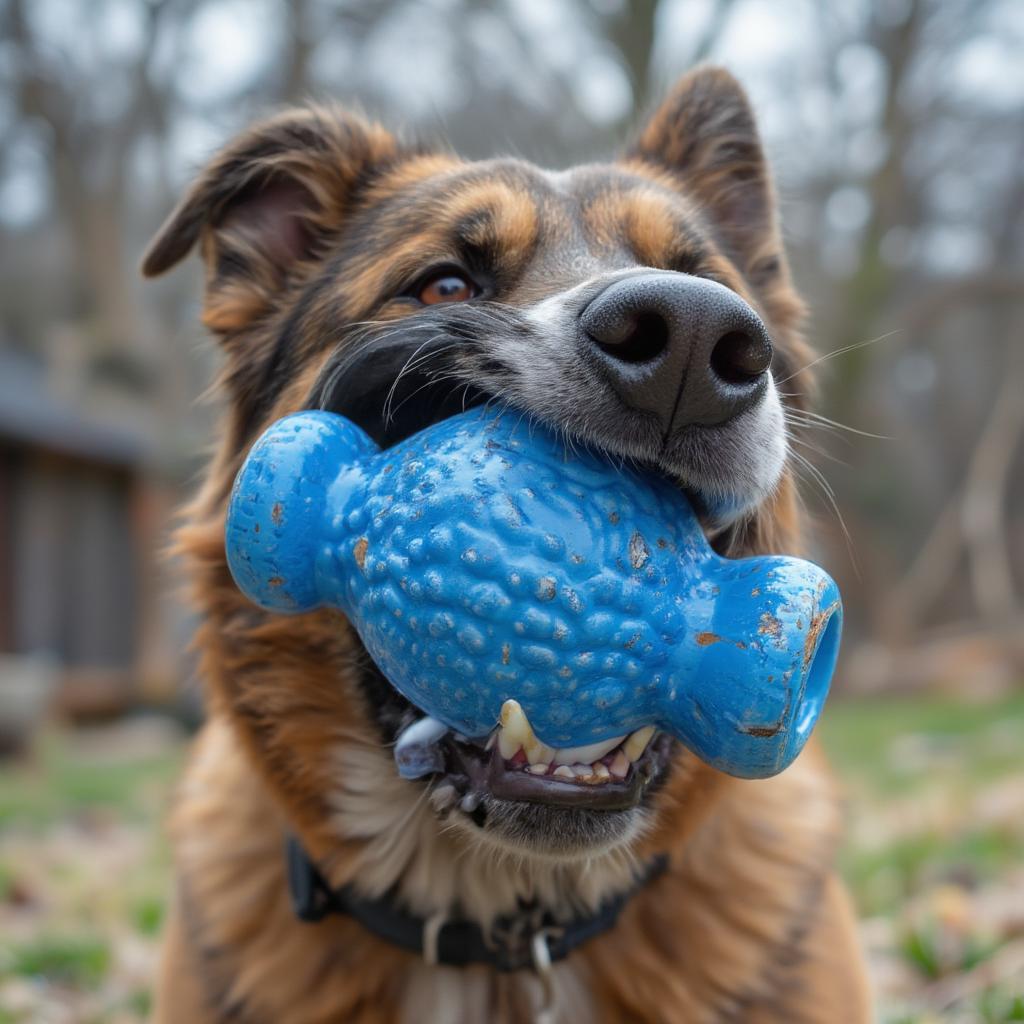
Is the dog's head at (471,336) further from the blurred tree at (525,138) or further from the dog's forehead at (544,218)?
the blurred tree at (525,138)

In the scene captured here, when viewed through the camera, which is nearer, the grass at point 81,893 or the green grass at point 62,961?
the grass at point 81,893

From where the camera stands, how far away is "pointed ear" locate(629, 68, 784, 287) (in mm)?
3193

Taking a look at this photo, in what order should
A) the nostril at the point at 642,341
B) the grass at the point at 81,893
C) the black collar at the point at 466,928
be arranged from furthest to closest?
the grass at the point at 81,893 → the black collar at the point at 466,928 → the nostril at the point at 642,341

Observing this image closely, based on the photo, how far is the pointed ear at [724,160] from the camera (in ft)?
10.5

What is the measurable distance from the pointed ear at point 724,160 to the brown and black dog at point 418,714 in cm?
23

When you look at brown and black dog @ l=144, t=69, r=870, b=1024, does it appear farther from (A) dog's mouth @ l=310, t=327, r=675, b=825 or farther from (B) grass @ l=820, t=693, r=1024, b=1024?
(B) grass @ l=820, t=693, r=1024, b=1024

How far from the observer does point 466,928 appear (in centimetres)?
241

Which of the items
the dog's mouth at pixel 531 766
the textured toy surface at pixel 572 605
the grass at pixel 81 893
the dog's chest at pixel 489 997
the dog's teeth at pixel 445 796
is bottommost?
the grass at pixel 81 893

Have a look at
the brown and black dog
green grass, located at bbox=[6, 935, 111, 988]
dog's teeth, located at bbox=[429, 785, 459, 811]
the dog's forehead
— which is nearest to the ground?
green grass, located at bbox=[6, 935, 111, 988]

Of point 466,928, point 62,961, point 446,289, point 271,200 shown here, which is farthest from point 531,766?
point 62,961

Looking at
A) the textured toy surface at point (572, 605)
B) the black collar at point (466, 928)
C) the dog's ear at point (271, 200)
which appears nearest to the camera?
the textured toy surface at point (572, 605)

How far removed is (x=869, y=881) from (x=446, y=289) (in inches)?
124

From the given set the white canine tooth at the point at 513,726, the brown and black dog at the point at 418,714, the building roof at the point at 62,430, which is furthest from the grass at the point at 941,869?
the building roof at the point at 62,430

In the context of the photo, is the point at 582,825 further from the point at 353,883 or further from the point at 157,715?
the point at 157,715
